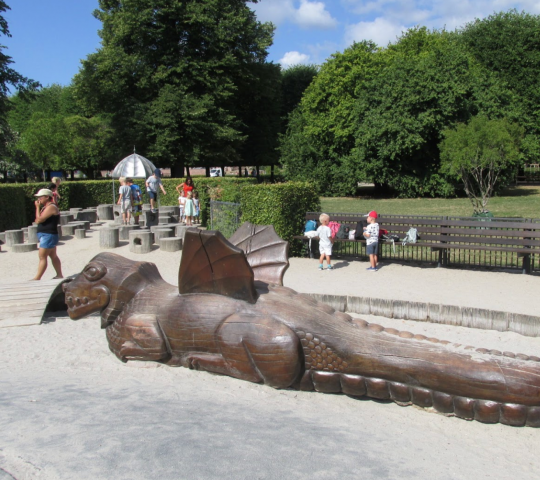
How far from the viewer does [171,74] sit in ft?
101

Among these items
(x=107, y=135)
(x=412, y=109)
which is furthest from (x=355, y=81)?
(x=107, y=135)

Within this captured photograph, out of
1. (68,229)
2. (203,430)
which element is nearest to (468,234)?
(203,430)

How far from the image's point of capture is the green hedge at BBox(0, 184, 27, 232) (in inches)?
706

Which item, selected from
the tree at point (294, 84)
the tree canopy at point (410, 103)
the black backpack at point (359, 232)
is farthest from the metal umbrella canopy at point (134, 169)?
the tree at point (294, 84)

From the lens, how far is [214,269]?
4.66 m

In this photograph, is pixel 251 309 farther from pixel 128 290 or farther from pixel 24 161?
pixel 24 161

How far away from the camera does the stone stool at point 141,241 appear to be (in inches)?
523

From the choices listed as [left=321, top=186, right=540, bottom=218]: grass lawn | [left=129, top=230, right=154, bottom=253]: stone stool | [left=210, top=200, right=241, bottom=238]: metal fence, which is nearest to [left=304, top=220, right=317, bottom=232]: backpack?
[left=210, top=200, right=241, bottom=238]: metal fence

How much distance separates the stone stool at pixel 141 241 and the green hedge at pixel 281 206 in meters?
2.72

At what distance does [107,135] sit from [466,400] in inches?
1253

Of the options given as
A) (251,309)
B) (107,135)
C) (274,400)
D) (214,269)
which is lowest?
(274,400)

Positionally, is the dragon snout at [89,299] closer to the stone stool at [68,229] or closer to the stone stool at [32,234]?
the stone stool at [32,234]

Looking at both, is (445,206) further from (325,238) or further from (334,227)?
(325,238)

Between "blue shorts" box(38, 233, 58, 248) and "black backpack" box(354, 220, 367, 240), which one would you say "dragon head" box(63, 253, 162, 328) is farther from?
"black backpack" box(354, 220, 367, 240)
